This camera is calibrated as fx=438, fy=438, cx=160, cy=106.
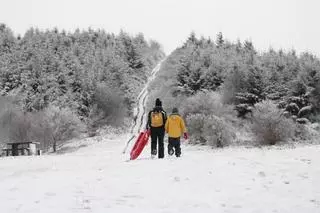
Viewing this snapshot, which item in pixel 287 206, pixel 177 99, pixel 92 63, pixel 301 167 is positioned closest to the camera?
pixel 287 206

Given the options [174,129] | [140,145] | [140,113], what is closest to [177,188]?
[174,129]

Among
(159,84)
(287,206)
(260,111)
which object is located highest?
(159,84)

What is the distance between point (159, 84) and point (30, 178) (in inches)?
2361

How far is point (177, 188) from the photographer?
8.62 meters

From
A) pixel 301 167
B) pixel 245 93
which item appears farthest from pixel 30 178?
pixel 245 93

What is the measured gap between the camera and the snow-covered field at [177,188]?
7.21 meters

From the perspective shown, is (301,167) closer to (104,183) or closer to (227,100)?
(104,183)

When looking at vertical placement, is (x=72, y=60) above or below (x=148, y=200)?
above

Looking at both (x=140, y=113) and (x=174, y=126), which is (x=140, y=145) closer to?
(x=174, y=126)

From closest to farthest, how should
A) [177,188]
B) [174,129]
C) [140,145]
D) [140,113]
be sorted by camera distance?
[177,188] < [174,129] < [140,145] < [140,113]

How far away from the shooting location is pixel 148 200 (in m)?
7.67

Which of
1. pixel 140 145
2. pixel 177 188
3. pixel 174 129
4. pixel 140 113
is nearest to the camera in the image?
pixel 177 188

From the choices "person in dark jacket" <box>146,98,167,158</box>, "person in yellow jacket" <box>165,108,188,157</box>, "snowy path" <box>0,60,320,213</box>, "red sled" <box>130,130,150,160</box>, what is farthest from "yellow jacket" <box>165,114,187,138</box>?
"snowy path" <box>0,60,320,213</box>

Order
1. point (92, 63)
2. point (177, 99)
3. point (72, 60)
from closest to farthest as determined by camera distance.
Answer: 1. point (177, 99)
2. point (72, 60)
3. point (92, 63)
